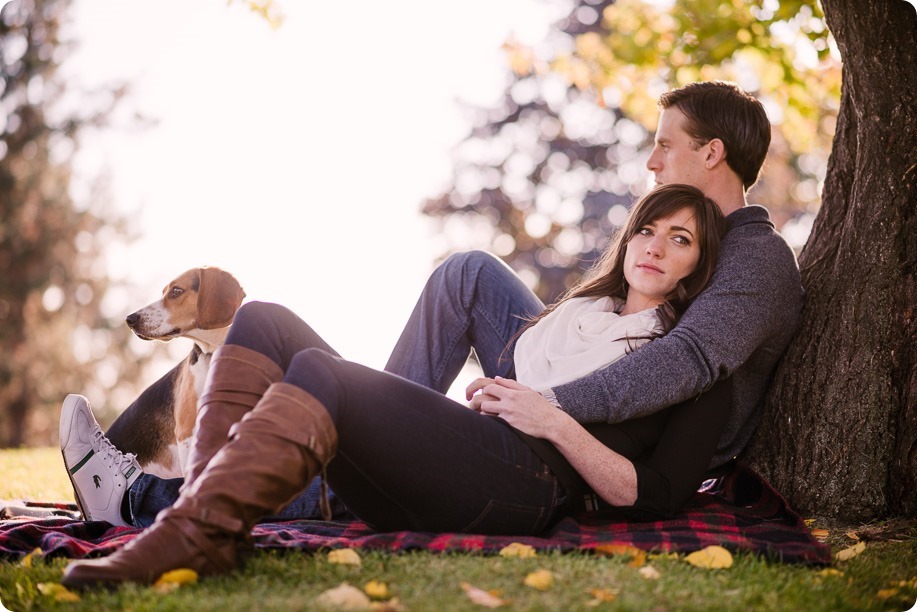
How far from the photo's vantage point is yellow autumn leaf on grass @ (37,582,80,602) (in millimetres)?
2264

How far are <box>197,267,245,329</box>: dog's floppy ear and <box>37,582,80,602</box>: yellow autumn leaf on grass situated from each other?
2.60m

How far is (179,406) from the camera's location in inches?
176

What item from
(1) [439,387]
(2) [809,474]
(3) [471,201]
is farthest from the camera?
(3) [471,201]

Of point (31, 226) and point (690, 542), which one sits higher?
point (31, 226)

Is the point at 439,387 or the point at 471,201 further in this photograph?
the point at 471,201

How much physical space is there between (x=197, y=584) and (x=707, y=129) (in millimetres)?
2763

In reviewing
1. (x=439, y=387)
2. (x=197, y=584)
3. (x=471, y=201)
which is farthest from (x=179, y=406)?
(x=471, y=201)

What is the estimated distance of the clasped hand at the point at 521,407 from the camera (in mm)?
2869

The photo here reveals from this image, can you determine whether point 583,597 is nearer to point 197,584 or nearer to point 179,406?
point 197,584

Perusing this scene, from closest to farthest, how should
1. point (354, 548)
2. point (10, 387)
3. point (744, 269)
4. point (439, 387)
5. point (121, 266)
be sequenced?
point (354, 548)
point (744, 269)
point (439, 387)
point (10, 387)
point (121, 266)

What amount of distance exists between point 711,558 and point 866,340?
1.41 meters

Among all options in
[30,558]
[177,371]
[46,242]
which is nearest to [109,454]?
[30,558]

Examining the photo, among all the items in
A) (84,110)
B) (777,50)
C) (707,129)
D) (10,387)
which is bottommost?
(10,387)

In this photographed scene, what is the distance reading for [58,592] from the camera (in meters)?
2.30
